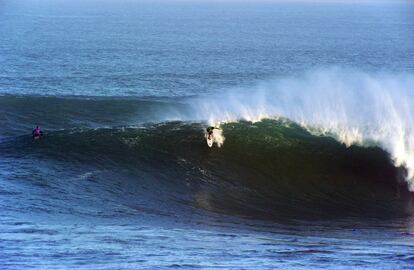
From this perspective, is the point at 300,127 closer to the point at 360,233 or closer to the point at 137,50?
the point at 360,233

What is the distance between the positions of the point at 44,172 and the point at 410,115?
15781 mm

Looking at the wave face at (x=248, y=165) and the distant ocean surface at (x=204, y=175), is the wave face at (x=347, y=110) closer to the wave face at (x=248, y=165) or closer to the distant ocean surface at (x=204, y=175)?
the distant ocean surface at (x=204, y=175)

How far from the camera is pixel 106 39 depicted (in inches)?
3585

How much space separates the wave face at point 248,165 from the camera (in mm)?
23969

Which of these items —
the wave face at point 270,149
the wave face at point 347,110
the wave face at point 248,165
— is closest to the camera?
the wave face at point 248,165

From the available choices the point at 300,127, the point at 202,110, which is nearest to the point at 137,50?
the point at 202,110

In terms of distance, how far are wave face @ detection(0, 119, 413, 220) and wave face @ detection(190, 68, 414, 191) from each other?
2.00 ft

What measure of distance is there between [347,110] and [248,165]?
7356 millimetres

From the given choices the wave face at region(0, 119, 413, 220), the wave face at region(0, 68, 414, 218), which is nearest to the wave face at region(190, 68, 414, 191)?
the wave face at region(0, 68, 414, 218)

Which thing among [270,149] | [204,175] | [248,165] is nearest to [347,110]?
[270,149]

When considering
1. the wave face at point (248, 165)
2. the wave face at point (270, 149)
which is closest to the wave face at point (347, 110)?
the wave face at point (270, 149)

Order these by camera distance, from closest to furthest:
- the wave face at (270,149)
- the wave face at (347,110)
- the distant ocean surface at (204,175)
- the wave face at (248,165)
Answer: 1. the distant ocean surface at (204,175)
2. the wave face at (248,165)
3. the wave face at (270,149)
4. the wave face at (347,110)

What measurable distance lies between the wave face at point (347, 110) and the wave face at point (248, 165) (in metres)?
0.61

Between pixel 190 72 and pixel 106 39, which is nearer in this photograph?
pixel 190 72
